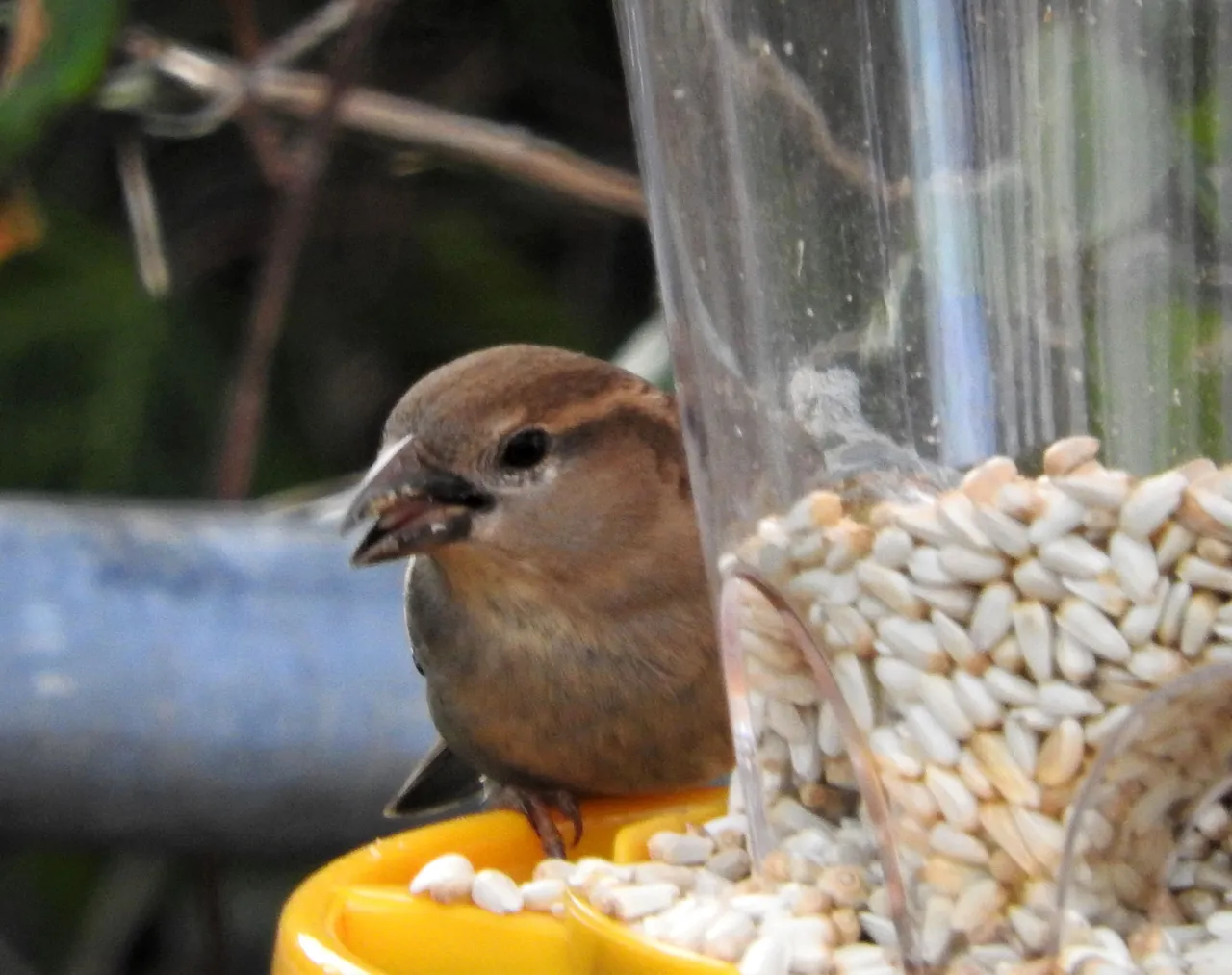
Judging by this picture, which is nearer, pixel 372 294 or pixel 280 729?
pixel 280 729

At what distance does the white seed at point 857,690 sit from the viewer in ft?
3.59

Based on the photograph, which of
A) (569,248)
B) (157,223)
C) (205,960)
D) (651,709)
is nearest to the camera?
(651,709)

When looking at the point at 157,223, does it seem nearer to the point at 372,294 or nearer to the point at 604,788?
the point at 372,294

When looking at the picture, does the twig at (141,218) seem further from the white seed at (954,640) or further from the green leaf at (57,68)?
the white seed at (954,640)

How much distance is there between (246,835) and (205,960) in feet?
3.11

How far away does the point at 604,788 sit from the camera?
1.69 meters

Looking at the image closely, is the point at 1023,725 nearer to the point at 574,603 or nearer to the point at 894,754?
the point at 894,754

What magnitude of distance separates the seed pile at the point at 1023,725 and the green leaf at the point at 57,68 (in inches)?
58.8

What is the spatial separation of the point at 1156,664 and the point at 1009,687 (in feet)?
0.25

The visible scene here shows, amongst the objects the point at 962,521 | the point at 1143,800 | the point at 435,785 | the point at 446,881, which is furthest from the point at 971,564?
Result: the point at 435,785

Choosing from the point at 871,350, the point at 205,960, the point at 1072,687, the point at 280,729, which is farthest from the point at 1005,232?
the point at 205,960

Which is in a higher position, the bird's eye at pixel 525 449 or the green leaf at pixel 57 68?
the green leaf at pixel 57 68

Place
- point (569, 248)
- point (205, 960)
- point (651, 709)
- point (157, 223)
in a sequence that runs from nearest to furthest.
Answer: point (651, 709)
point (205, 960)
point (157, 223)
point (569, 248)

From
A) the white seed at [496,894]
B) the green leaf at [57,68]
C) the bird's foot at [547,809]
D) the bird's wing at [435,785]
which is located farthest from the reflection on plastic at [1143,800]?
the green leaf at [57,68]
